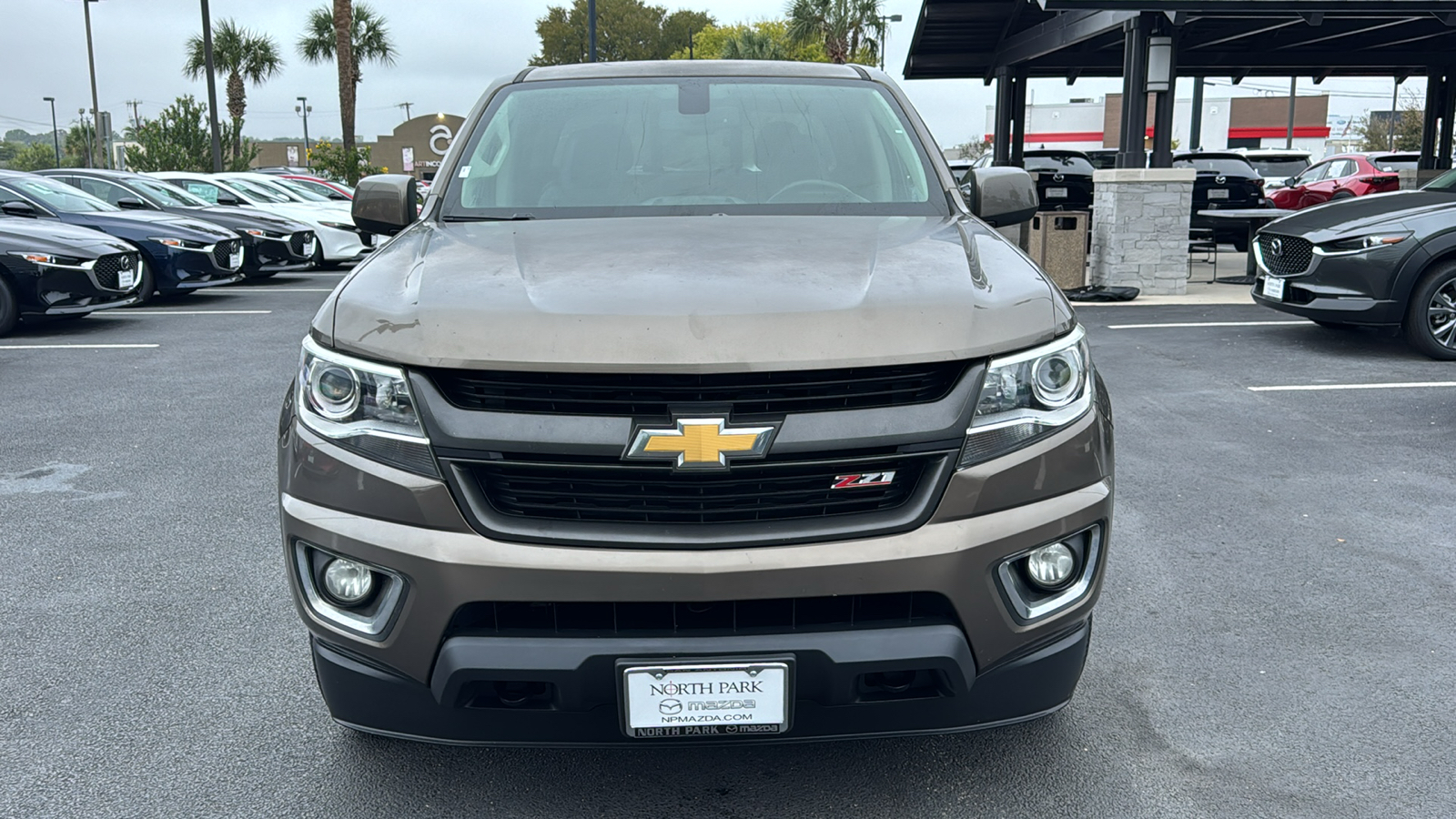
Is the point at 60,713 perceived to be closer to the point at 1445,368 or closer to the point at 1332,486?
the point at 1332,486

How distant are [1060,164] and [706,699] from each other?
19.2m

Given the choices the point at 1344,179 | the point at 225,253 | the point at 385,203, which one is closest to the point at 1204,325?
the point at 385,203

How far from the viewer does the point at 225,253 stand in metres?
13.2

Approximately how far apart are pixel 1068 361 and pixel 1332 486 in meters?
3.70

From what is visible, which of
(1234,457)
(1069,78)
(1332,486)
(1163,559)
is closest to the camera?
(1163,559)

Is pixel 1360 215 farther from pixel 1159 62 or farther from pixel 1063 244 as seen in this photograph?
pixel 1159 62

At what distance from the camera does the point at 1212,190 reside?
19.0 metres

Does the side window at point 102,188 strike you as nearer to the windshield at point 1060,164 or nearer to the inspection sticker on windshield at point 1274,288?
the inspection sticker on windshield at point 1274,288

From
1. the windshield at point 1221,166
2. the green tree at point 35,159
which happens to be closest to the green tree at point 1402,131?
the windshield at point 1221,166

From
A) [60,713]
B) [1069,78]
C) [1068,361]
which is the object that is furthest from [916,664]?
[1069,78]

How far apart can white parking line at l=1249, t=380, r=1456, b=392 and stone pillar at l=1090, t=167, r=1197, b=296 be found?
5.92m

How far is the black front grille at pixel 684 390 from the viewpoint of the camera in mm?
2305

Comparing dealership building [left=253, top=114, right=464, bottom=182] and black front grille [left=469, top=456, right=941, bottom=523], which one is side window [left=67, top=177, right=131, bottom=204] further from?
dealership building [left=253, top=114, right=464, bottom=182]

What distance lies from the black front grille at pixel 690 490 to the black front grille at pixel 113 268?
1004cm
